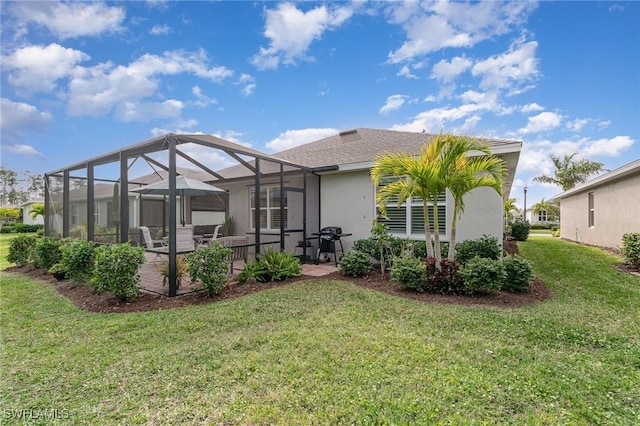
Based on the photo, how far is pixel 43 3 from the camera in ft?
22.0

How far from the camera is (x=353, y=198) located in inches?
373

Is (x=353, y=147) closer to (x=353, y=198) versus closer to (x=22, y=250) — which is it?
(x=353, y=198)

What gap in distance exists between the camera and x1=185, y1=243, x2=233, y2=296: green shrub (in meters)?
→ 5.71

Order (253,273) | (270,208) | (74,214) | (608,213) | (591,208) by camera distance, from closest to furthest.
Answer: (253,273), (74,214), (270,208), (608,213), (591,208)

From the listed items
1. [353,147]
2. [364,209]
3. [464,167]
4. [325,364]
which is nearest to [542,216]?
[353,147]

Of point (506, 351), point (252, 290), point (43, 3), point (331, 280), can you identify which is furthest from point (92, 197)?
point (506, 351)

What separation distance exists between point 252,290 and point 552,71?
11127 mm

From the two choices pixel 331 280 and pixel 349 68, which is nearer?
pixel 331 280

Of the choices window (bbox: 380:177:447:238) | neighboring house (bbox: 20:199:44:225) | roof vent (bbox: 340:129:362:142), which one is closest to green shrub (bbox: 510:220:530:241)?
roof vent (bbox: 340:129:362:142)

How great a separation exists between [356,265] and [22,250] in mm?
10598

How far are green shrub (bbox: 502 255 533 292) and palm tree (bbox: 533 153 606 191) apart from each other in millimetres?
29331

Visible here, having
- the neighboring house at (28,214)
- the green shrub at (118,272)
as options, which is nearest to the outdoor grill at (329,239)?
the green shrub at (118,272)

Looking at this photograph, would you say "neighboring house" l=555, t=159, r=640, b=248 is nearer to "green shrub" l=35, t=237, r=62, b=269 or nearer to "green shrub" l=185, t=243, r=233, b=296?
"green shrub" l=185, t=243, r=233, b=296

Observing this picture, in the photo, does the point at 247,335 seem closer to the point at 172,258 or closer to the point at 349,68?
the point at 172,258
